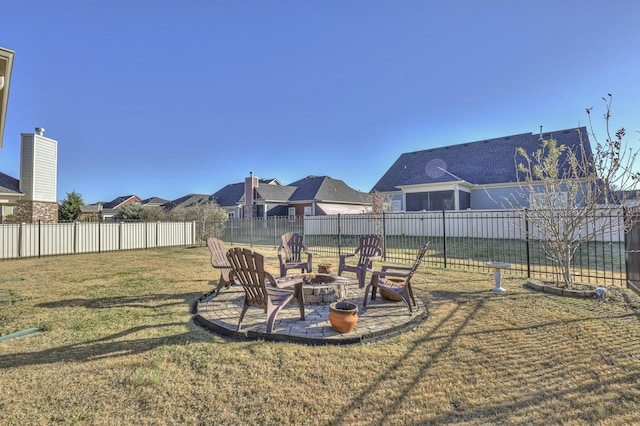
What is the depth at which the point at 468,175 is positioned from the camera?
20.2 m

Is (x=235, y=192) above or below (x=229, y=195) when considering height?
above

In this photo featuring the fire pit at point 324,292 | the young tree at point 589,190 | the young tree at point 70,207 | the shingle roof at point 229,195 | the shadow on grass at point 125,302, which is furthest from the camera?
the shingle roof at point 229,195

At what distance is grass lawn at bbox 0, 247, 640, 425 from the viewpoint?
216cm

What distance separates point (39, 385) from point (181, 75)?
43.3ft

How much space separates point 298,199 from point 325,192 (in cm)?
302

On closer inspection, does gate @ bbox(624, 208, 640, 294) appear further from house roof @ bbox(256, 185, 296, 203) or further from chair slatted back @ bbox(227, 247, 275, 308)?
house roof @ bbox(256, 185, 296, 203)

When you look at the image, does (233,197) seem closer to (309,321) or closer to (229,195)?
(229,195)

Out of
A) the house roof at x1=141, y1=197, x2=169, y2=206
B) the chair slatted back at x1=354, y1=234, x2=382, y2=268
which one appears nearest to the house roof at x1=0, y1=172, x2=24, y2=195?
the chair slatted back at x1=354, y1=234, x2=382, y2=268

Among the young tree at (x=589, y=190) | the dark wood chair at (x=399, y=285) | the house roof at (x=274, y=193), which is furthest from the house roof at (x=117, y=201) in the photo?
the young tree at (x=589, y=190)

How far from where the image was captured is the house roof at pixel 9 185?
611 inches

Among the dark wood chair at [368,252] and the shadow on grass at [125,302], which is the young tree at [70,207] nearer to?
the shadow on grass at [125,302]

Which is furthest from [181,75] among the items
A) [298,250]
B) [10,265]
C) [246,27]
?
[298,250]

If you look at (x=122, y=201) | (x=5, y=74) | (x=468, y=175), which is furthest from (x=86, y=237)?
(x=122, y=201)

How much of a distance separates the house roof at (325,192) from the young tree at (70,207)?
69.8 feet
